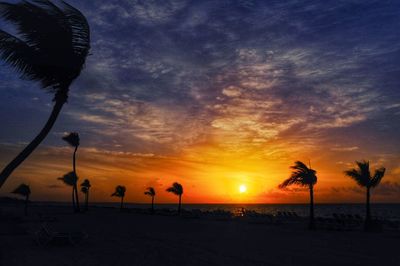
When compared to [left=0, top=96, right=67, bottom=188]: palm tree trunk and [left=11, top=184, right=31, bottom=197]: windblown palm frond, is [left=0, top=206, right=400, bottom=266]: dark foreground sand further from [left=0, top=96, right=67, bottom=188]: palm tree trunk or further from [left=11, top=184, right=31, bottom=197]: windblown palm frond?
[left=11, top=184, right=31, bottom=197]: windblown palm frond

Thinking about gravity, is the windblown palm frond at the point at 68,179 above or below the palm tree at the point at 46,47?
below

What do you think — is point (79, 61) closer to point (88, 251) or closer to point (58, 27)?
point (58, 27)

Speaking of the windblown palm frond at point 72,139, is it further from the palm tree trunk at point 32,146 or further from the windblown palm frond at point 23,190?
the palm tree trunk at point 32,146

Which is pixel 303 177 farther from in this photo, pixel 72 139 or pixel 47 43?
pixel 72 139

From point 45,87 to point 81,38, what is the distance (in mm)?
1606

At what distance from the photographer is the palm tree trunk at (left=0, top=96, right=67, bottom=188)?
28.8ft

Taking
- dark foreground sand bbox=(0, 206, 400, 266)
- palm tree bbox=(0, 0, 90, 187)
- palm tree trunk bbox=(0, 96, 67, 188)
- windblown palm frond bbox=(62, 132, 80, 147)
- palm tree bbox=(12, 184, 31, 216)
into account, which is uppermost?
windblown palm frond bbox=(62, 132, 80, 147)

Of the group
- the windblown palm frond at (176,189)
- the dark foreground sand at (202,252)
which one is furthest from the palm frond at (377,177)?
the windblown palm frond at (176,189)

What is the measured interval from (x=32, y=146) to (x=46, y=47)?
2.47 m

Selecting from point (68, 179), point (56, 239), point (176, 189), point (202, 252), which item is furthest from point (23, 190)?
point (202, 252)

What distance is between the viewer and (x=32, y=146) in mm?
9133

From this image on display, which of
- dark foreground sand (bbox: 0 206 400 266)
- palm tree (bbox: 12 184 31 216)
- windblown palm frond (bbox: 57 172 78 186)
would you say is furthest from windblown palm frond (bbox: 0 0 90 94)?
windblown palm frond (bbox: 57 172 78 186)

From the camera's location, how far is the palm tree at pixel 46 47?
29.9 feet

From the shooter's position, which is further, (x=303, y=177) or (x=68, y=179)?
(x=68, y=179)
